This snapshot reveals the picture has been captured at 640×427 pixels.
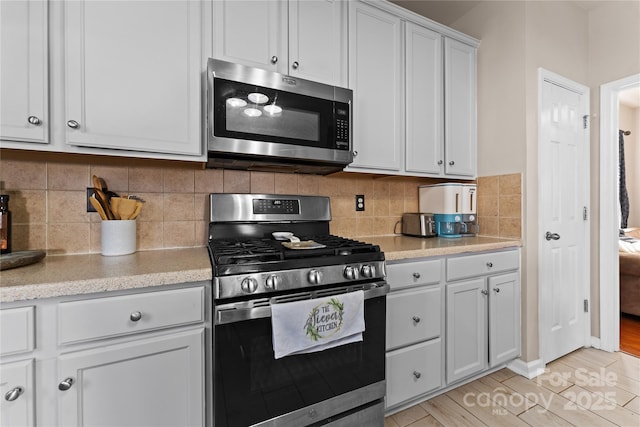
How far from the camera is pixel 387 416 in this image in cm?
171

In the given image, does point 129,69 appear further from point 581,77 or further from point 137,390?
point 581,77

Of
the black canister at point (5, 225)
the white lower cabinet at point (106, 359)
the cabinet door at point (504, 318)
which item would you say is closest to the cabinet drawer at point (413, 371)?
the cabinet door at point (504, 318)

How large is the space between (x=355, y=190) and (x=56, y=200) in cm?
168

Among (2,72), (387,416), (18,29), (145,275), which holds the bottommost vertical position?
(387,416)

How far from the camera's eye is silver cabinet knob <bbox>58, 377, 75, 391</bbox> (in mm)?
994

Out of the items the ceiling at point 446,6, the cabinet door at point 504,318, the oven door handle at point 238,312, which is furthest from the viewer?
the ceiling at point 446,6

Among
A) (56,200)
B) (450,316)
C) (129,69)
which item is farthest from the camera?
(450,316)

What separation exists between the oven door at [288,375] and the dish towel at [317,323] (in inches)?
1.7

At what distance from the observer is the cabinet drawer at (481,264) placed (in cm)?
183

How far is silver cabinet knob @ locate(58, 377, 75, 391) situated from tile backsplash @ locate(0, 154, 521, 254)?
27.9 inches

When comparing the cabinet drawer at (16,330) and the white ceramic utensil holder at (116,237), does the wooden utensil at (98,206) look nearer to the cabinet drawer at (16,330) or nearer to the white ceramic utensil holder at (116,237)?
the white ceramic utensil holder at (116,237)

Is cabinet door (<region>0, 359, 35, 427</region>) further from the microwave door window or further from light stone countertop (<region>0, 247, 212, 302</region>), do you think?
the microwave door window

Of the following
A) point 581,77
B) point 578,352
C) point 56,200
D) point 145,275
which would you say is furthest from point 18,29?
point 578,352

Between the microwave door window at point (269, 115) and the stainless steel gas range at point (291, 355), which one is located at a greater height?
the microwave door window at point (269, 115)
